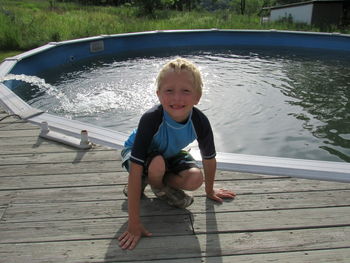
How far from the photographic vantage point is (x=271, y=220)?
1.98m

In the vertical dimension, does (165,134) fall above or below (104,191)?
above

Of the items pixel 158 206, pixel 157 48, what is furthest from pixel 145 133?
pixel 157 48

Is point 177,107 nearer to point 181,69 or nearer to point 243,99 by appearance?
point 181,69

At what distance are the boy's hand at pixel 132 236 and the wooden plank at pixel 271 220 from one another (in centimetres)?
30

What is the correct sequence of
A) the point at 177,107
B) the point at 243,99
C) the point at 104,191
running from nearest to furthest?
the point at 177,107
the point at 104,191
the point at 243,99

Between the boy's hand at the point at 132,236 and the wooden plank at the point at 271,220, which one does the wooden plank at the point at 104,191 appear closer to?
the wooden plank at the point at 271,220

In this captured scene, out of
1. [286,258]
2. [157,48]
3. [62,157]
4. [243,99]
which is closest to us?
[286,258]

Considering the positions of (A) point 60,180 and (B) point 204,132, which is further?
(A) point 60,180

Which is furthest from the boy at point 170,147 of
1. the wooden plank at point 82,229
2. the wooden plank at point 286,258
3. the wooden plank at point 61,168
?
the wooden plank at point 61,168

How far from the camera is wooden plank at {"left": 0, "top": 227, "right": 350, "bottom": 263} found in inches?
66.8

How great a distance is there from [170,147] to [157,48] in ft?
30.6

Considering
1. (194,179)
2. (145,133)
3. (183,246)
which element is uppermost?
(145,133)

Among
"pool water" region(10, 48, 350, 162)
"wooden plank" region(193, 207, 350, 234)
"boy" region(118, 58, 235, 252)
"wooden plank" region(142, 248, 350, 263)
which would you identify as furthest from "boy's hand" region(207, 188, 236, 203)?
"pool water" region(10, 48, 350, 162)

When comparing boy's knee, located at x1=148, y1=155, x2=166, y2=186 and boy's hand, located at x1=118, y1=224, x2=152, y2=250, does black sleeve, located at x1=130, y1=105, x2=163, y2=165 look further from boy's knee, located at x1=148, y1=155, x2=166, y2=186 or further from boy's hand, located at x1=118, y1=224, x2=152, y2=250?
boy's hand, located at x1=118, y1=224, x2=152, y2=250
